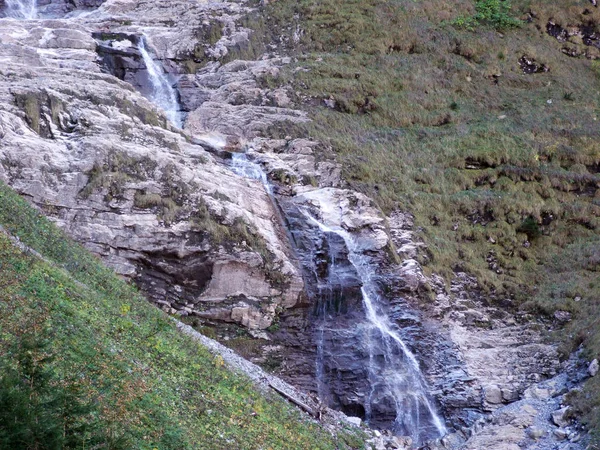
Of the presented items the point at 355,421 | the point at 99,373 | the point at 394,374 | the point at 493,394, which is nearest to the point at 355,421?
the point at 355,421

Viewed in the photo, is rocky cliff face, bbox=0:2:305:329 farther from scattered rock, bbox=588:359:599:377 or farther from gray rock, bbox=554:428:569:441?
scattered rock, bbox=588:359:599:377

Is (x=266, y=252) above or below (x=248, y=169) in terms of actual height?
below

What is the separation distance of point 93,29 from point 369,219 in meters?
16.6

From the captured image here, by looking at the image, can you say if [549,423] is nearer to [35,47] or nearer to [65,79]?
[65,79]

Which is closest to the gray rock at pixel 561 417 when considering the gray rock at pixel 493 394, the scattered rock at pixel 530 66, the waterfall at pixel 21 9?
→ the gray rock at pixel 493 394

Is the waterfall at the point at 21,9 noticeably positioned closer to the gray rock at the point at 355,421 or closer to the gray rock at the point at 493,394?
the gray rock at the point at 355,421

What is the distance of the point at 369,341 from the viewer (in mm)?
21391

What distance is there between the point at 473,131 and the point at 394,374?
1489 centimetres

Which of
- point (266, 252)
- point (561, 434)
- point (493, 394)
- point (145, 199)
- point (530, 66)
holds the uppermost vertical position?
point (530, 66)

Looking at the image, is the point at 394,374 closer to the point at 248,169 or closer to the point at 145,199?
the point at 145,199

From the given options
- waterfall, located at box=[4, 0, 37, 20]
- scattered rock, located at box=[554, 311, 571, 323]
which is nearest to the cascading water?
scattered rock, located at box=[554, 311, 571, 323]

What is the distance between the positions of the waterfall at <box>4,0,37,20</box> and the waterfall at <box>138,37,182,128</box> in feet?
26.8

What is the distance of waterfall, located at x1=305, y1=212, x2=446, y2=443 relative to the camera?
65.7ft

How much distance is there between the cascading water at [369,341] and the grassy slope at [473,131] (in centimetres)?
318
